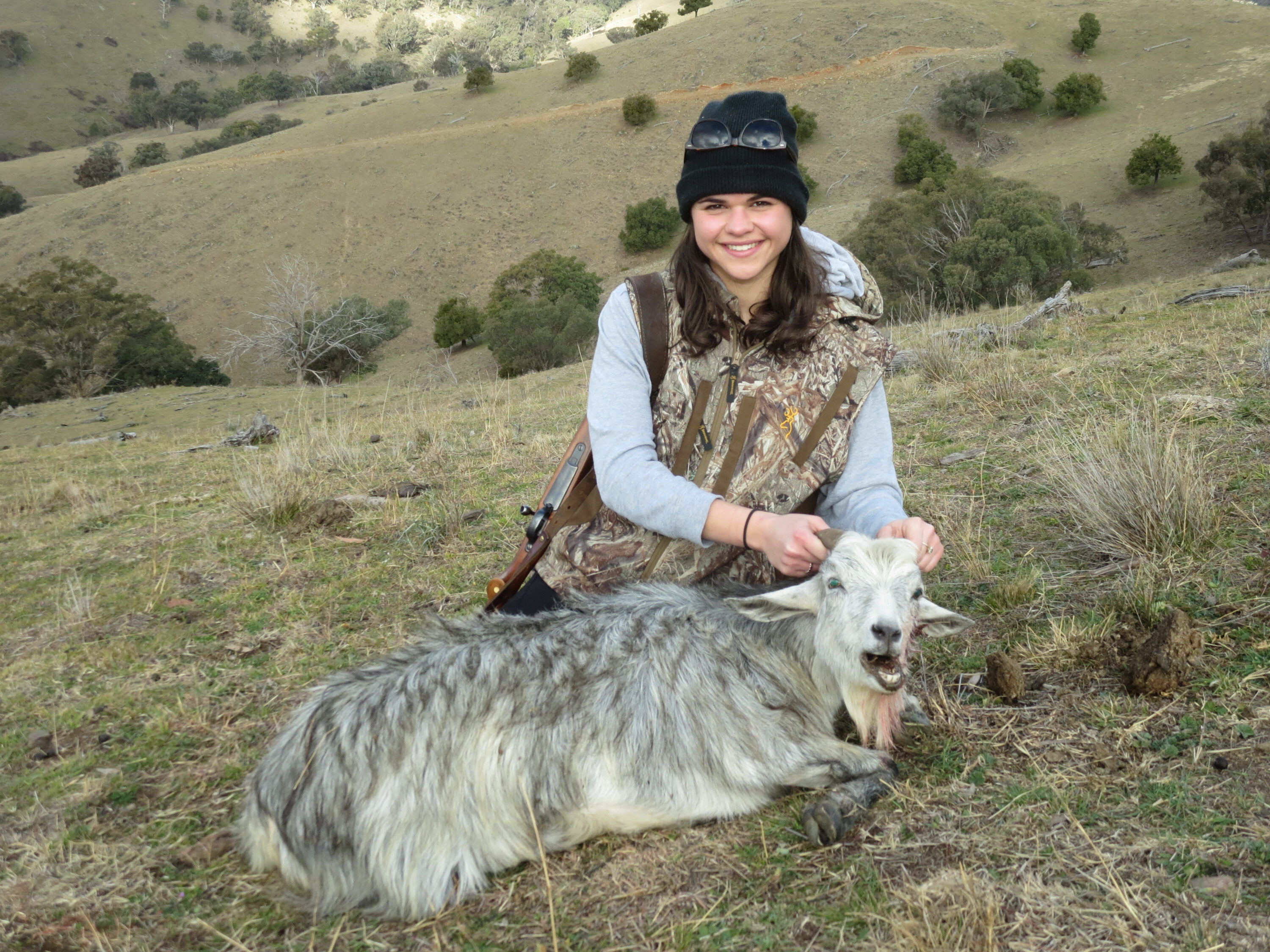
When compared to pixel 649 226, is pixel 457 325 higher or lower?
lower

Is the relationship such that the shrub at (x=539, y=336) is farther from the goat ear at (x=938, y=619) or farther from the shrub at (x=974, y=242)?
the goat ear at (x=938, y=619)

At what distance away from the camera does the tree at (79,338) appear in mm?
30594

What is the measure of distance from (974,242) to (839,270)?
2060 cm

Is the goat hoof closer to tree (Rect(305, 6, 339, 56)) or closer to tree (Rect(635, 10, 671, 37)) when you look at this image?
tree (Rect(635, 10, 671, 37))

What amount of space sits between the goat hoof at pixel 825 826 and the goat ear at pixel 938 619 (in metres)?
0.66

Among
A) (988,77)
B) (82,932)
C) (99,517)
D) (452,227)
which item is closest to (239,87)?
(452,227)

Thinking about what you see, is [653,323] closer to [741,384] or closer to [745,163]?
[741,384]

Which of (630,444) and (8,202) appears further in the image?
(8,202)

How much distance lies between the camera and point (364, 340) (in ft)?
114

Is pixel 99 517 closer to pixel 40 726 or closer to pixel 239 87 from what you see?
pixel 40 726

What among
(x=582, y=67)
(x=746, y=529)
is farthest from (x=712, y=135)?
(x=582, y=67)

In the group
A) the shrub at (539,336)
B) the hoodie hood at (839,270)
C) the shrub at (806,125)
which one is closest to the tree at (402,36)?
the shrub at (806,125)

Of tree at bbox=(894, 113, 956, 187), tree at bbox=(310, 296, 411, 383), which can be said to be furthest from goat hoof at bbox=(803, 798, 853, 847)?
tree at bbox=(894, 113, 956, 187)

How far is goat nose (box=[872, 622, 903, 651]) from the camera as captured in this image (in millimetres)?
2535
